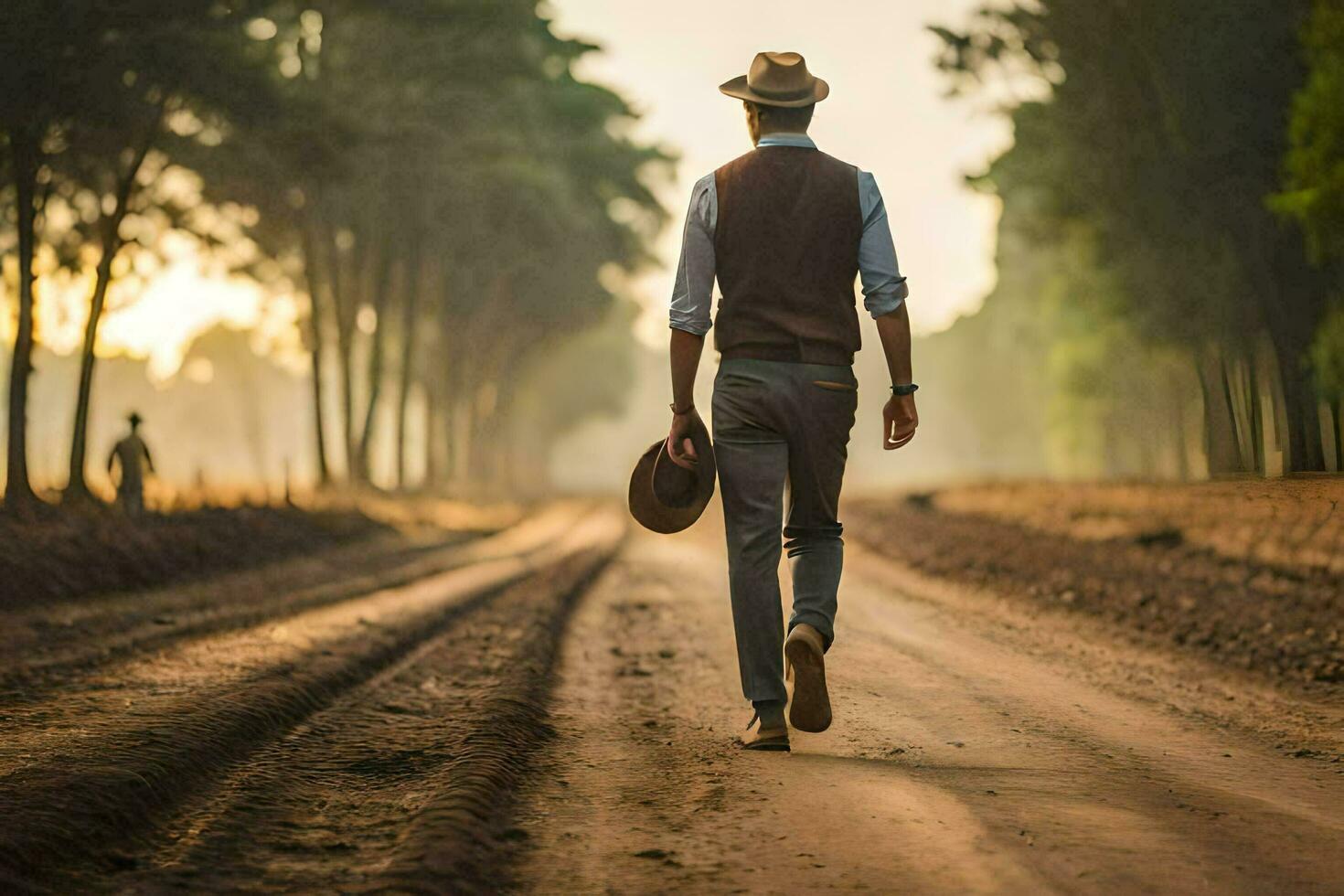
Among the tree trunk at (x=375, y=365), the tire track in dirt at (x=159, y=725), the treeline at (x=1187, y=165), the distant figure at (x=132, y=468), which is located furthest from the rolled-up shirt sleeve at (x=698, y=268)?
the tree trunk at (x=375, y=365)

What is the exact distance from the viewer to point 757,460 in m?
4.73

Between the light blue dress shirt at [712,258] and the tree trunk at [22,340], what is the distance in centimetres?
1390

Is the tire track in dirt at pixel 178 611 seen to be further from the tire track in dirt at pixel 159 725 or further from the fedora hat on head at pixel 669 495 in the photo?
the fedora hat on head at pixel 669 495

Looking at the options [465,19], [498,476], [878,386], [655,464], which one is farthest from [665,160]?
[878,386]

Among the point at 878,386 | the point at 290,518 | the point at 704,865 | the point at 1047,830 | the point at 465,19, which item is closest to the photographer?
the point at 704,865

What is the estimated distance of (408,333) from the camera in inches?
1344

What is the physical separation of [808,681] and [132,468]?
15.0m

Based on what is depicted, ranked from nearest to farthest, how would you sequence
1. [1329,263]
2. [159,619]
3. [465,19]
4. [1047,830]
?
[1047,830] < [159,619] < [1329,263] < [465,19]

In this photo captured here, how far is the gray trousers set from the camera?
466 cm

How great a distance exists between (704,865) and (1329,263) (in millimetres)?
17809

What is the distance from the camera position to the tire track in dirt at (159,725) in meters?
3.46

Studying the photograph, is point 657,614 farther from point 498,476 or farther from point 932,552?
point 498,476

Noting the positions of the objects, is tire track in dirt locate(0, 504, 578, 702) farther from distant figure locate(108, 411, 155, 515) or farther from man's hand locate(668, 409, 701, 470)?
man's hand locate(668, 409, 701, 470)

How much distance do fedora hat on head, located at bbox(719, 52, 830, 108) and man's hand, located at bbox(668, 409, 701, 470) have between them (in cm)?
118
